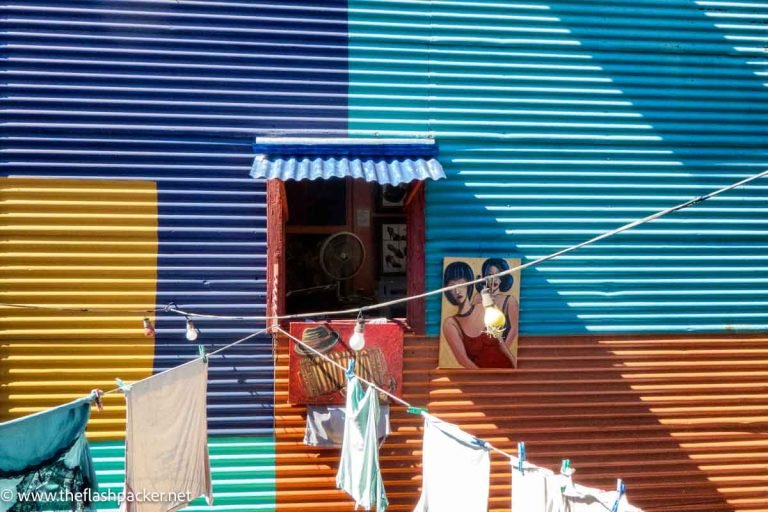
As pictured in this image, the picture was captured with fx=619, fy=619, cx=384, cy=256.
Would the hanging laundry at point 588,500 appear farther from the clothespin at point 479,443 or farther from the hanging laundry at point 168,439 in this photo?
the hanging laundry at point 168,439

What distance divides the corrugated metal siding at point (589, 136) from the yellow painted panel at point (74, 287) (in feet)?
7.18

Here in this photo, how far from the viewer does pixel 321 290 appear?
23.2 feet

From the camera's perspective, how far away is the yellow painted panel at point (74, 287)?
5141 mm

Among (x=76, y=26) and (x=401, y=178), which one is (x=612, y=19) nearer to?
(x=401, y=178)

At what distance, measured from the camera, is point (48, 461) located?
3900 millimetres

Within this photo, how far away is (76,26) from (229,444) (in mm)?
3770

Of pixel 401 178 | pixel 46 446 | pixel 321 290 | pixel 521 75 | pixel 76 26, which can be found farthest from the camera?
pixel 321 290

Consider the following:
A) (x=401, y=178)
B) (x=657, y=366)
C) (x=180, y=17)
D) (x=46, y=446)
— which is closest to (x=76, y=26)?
(x=180, y=17)

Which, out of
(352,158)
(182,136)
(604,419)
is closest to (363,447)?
(352,158)

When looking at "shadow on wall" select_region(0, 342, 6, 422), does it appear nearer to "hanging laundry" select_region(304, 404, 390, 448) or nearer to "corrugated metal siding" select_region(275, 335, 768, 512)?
"corrugated metal siding" select_region(275, 335, 768, 512)

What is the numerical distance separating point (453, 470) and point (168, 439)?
203 centimetres

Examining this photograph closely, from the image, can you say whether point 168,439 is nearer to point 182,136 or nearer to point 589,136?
point 182,136

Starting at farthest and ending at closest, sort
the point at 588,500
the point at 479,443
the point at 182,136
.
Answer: the point at 182,136, the point at 479,443, the point at 588,500

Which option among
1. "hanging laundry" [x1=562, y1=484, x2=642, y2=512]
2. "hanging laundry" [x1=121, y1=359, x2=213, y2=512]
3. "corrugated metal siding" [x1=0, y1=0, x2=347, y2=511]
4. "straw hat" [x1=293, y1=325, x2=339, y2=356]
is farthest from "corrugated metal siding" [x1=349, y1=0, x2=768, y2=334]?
"hanging laundry" [x1=121, y1=359, x2=213, y2=512]
